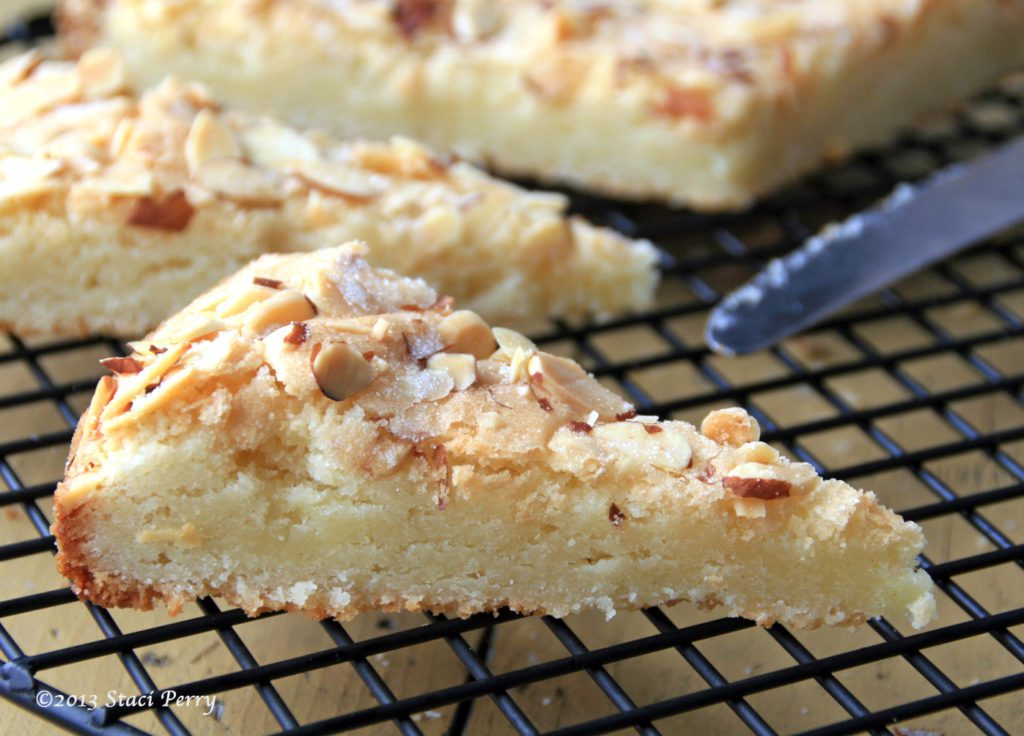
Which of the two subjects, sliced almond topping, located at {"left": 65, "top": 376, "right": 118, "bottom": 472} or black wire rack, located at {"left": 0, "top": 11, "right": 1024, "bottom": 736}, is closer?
black wire rack, located at {"left": 0, "top": 11, "right": 1024, "bottom": 736}

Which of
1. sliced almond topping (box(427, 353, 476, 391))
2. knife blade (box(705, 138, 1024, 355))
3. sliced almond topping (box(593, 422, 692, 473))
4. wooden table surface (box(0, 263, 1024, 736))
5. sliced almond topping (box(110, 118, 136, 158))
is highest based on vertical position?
sliced almond topping (box(110, 118, 136, 158))

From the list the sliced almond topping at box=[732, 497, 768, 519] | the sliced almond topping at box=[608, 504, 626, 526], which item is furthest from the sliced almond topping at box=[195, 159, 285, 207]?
the sliced almond topping at box=[732, 497, 768, 519]

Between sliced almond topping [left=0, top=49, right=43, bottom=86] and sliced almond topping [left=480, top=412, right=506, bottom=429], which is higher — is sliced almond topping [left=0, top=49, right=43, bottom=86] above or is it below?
above

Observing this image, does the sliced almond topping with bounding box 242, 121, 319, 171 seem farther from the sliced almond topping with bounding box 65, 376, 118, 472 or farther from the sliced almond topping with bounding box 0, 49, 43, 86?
the sliced almond topping with bounding box 65, 376, 118, 472

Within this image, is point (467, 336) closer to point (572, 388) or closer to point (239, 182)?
point (572, 388)

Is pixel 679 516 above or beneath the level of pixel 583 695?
above

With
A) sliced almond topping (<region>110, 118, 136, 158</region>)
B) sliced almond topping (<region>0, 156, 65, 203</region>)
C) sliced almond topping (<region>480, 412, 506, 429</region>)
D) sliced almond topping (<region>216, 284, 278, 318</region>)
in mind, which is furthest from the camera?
sliced almond topping (<region>110, 118, 136, 158</region>)

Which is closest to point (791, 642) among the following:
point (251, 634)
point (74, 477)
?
point (251, 634)

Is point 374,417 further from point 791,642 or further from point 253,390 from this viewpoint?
point 791,642
